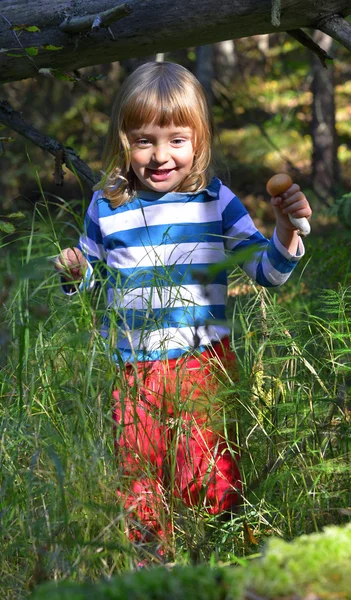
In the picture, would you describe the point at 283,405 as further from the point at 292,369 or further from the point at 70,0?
the point at 70,0

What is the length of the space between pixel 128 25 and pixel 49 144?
2.22 ft

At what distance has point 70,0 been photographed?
3051 mm

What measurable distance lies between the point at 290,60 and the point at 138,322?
36.3 feet

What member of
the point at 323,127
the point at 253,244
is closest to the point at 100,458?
the point at 253,244

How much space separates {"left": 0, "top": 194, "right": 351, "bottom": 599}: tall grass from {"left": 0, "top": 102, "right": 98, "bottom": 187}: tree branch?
2.89 feet

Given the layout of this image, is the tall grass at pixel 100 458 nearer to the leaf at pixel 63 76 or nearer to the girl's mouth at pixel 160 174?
the girl's mouth at pixel 160 174

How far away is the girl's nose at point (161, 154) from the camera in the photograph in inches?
108

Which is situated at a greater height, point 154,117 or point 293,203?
point 154,117

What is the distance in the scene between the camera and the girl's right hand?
2621 mm

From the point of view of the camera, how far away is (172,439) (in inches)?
93.7

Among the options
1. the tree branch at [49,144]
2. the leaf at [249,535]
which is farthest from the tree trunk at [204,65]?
the leaf at [249,535]

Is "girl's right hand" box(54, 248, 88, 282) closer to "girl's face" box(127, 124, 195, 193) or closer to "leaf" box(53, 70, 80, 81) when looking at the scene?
"girl's face" box(127, 124, 195, 193)

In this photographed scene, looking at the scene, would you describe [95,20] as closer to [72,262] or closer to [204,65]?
[72,262]

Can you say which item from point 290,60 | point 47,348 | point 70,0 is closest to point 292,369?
point 47,348
